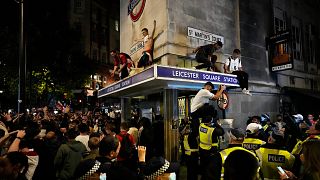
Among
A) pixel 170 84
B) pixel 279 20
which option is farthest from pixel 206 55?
pixel 279 20

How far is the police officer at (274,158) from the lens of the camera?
203 inches

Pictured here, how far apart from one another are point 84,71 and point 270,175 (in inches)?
1146

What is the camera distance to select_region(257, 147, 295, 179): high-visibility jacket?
5164 millimetres

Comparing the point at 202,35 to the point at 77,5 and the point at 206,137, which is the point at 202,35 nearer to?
the point at 206,137

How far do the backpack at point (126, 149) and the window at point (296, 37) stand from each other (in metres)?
16.0

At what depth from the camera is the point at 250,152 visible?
155 inches

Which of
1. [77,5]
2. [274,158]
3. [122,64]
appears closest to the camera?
[274,158]

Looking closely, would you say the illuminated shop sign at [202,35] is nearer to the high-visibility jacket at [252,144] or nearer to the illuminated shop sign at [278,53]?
the illuminated shop sign at [278,53]

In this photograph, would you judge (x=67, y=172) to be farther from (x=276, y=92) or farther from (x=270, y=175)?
(x=276, y=92)

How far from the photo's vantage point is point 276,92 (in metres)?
16.7

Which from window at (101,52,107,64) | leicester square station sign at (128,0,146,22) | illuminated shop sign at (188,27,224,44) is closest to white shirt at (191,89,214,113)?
illuminated shop sign at (188,27,224,44)

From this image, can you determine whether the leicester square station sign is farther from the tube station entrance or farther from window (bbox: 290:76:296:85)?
window (bbox: 290:76:296:85)

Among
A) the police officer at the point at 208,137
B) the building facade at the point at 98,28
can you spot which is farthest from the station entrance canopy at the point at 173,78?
the building facade at the point at 98,28

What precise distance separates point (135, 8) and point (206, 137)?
10.5 meters
